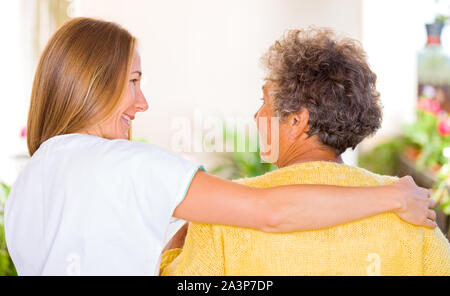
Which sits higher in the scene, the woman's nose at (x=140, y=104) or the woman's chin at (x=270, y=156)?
the woman's nose at (x=140, y=104)

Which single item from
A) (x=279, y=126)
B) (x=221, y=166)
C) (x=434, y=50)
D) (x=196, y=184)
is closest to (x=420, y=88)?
(x=434, y=50)

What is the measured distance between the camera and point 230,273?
1.34m

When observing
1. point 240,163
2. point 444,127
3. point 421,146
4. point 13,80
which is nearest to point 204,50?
point 240,163

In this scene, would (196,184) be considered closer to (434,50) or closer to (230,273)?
(230,273)

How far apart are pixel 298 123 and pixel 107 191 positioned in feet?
1.84

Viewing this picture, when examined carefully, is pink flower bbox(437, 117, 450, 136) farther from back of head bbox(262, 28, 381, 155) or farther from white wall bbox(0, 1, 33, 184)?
back of head bbox(262, 28, 381, 155)

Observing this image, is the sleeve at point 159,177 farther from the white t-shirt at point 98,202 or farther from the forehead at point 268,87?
the forehead at point 268,87

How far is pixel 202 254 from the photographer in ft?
4.43

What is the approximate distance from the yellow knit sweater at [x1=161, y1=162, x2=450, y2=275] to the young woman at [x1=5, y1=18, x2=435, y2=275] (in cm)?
9

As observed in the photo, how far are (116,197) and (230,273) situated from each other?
1.23ft

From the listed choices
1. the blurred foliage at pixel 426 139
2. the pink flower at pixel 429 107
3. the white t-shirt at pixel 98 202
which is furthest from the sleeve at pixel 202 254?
the pink flower at pixel 429 107

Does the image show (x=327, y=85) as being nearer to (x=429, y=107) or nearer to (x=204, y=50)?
(x=204, y=50)

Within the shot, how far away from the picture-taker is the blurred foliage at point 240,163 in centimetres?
498

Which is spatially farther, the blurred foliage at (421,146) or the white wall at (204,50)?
the blurred foliage at (421,146)
